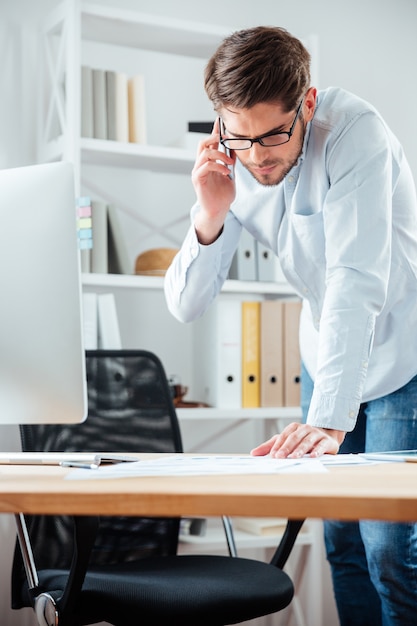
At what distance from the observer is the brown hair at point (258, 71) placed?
54.8 inches

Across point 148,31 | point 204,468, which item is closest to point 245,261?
point 148,31

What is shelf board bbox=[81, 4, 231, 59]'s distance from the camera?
2559mm

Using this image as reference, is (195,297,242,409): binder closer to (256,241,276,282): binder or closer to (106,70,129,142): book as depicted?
(256,241,276,282): binder

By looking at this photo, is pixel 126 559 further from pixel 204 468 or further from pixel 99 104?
pixel 99 104

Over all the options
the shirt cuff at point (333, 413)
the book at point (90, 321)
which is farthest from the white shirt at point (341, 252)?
the book at point (90, 321)

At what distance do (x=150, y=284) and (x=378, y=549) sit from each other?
1.31 m

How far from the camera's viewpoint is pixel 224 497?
72cm

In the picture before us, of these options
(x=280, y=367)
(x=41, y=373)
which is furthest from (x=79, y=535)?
(x=280, y=367)

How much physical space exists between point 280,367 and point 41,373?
170 cm

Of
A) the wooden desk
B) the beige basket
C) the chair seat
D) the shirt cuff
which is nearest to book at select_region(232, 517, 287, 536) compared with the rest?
the beige basket

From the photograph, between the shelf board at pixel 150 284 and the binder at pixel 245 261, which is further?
the binder at pixel 245 261

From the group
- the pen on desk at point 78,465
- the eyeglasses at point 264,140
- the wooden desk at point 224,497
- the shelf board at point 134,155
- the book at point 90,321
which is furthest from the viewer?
the shelf board at point 134,155

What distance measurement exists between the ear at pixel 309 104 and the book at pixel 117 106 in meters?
1.15

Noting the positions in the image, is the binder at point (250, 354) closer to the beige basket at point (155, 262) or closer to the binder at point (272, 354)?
the binder at point (272, 354)
